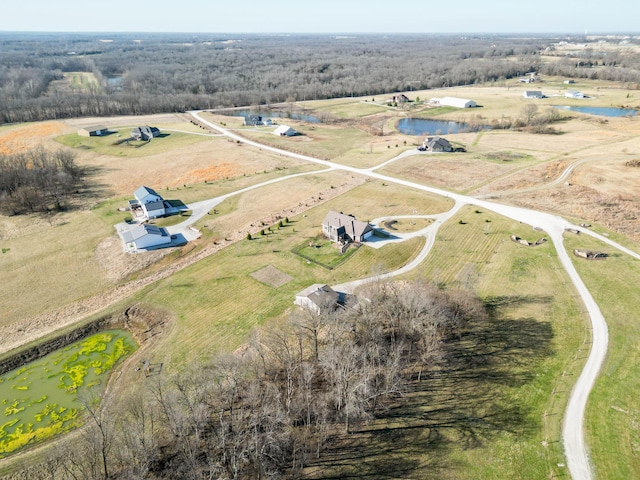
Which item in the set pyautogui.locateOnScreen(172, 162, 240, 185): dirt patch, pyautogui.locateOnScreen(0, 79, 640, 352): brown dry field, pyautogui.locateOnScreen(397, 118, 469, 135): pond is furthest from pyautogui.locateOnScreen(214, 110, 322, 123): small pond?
pyautogui.locateOnScreen(172, 162, 240, 185): dirt patch

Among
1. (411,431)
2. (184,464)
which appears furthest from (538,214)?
(184,464)

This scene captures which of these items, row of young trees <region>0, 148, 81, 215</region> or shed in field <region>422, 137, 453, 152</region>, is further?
shed in field <region>422, 137, 453, 152</region>

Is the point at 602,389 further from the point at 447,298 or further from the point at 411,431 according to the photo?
the point at 411,431

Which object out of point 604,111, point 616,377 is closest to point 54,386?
point 616,377

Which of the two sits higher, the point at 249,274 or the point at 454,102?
the point at 454,102

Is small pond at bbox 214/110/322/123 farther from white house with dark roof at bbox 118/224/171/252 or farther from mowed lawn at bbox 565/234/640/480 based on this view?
mowed lawn at bbox 565/234/640/480

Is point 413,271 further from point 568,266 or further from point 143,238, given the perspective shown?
point 143,238
